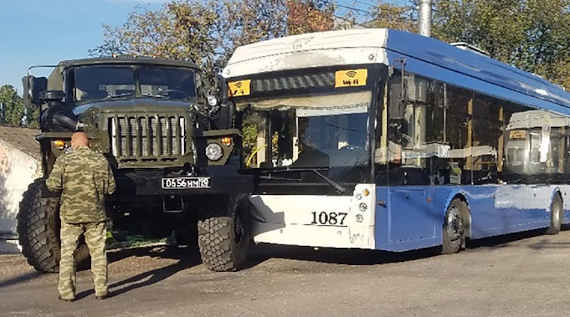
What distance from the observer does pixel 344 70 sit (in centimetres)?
976

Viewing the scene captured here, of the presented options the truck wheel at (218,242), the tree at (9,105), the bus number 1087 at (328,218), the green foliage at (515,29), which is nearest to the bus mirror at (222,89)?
the truck wheel at (218,242)

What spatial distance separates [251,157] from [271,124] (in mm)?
564

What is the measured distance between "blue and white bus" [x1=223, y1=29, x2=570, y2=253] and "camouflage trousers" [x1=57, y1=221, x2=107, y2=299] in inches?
124

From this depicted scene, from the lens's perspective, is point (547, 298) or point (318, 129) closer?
point (547, 298)

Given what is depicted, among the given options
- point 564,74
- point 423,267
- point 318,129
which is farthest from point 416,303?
point 564,74

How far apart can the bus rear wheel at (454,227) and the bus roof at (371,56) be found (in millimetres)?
1975

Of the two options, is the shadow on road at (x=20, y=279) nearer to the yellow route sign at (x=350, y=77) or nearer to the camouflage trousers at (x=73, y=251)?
the camouflage trousers at (x=73, y=251)

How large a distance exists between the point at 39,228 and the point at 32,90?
1.90 meters

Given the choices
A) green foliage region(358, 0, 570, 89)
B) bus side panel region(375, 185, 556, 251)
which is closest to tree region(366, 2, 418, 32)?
green foliage region(358, 0, 570, 89)

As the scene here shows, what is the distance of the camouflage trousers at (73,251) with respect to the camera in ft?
24.2

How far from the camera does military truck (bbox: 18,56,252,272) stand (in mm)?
8586

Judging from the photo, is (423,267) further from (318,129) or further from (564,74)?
(564,74)

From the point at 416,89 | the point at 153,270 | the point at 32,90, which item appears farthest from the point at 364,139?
the point at 32,90

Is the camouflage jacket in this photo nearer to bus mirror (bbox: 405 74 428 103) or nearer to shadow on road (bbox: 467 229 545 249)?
bus mirror (bbox: 405 74 428 103)
